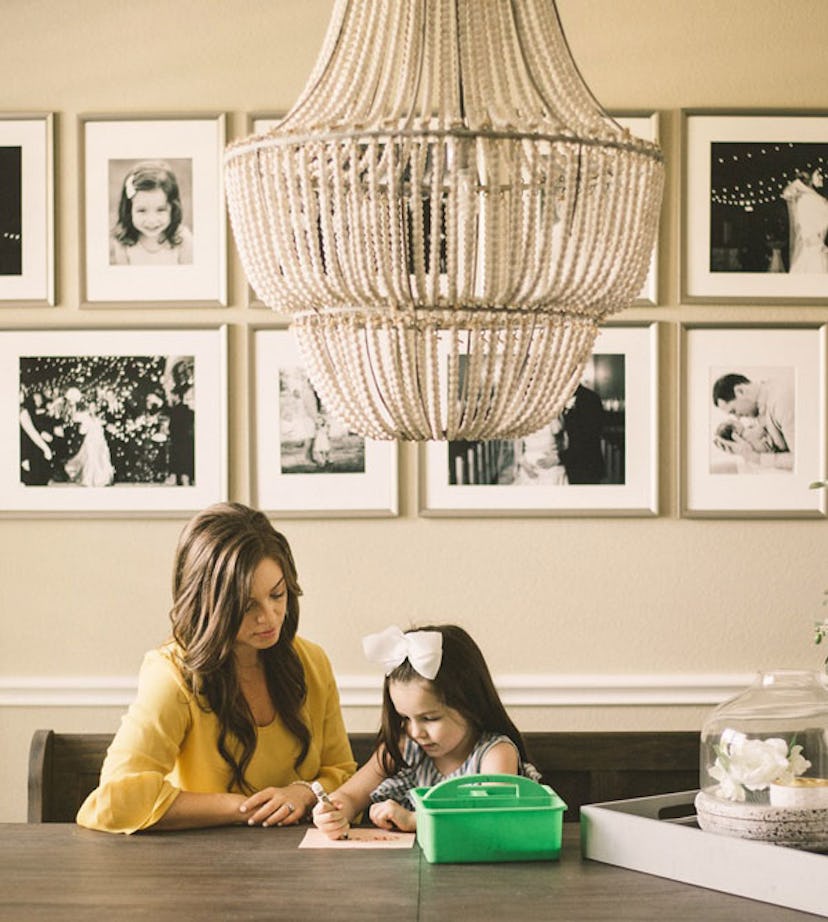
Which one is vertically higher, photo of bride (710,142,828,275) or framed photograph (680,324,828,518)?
photo of bride (710,142,828,275)

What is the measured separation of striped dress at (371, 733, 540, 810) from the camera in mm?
2533

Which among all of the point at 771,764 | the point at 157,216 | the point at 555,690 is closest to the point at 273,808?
the point at 771,764

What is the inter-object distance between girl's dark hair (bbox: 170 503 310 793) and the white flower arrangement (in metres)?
0.90

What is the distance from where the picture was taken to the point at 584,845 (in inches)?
82.0

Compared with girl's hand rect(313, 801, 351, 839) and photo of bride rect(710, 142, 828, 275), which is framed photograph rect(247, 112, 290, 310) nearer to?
photo of bride rect(710, 142, 828, 275)

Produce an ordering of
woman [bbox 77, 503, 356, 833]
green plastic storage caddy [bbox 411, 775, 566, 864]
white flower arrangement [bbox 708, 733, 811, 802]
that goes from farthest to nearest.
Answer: woman [bbox 77, 503, 356, 833] < green plastic storage caddy [bbox 411, 775, 566, 864] < white flower arrangement [bbox 708, 733, 811, 802]

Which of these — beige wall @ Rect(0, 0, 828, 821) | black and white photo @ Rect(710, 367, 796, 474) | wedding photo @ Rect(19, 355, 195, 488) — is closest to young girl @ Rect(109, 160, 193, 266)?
beige wall @ Rect(0, 0, 828, 821)

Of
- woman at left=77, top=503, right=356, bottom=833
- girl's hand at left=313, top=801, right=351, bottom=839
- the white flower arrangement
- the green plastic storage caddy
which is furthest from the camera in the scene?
woman at left=77, top=503, right=356, bottom=833

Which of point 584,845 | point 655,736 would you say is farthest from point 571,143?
point 655,736

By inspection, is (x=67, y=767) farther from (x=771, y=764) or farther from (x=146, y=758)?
(x=771, y=764)

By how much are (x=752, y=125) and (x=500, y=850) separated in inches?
79.0

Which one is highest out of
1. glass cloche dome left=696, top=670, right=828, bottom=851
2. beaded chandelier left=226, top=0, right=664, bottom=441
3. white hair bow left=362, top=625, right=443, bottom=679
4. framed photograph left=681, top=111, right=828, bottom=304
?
framed photograph left=681, top=111, right=828, bottom=304

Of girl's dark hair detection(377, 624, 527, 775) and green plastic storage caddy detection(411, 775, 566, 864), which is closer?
green plastic storage caddy detection(411, 775, 566, 864)

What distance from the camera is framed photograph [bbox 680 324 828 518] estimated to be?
3336 millimetres
